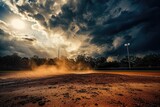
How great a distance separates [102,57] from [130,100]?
12181cm

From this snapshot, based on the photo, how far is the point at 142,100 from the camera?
25.2 feet

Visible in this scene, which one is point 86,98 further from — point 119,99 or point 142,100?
point 142,100

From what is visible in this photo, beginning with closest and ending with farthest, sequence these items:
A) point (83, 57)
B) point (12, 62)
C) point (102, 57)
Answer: point (12, 62)
point (102, 57)
point (83, 57)

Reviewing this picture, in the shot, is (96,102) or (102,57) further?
(102,57)

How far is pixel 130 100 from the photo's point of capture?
7.60 metres

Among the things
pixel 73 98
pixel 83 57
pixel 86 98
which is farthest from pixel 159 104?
pixel 83 57

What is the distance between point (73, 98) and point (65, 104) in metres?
0.90

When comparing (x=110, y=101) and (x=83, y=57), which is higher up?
(x=83, y=57)

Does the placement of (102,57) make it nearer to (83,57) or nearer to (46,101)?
(83,57)

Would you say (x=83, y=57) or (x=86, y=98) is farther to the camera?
(x=83, y=57)

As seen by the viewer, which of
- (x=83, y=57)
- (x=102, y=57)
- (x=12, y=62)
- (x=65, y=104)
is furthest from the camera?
(x=83, y=57)

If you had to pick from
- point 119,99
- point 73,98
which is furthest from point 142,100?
point 73,98

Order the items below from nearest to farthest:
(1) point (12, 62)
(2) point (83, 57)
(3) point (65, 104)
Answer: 1. (3) point (65, 104)
2. (1) point (12, 62)
3. (2) point (83, 57)

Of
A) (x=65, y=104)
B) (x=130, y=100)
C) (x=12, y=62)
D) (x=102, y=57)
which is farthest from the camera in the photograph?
(x=102, y=57)
